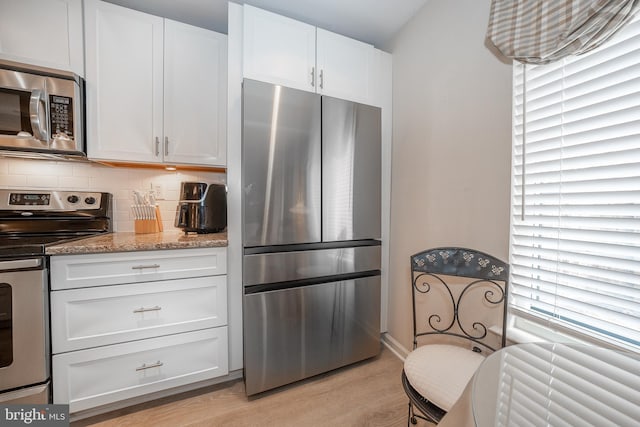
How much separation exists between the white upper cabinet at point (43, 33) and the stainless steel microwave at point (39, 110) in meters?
0.07

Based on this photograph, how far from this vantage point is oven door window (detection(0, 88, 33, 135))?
1.35 metres

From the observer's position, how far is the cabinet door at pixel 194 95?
5.49ft

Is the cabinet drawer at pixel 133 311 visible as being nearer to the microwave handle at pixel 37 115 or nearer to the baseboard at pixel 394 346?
the microwave handle at pixel 37 115

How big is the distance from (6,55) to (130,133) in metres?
0.65

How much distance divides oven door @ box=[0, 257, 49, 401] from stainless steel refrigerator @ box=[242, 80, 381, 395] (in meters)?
0.94

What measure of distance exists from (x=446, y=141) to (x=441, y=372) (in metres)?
1.26

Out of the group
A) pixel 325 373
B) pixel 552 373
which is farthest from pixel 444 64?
pixel 325 373

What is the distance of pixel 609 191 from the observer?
33.9 inches

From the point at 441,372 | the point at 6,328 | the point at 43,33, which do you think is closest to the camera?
the point at 441,372

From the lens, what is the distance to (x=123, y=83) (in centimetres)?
158

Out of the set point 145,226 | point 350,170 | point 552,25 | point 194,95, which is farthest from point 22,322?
point 552,25

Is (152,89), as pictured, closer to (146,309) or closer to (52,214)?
(52,214)

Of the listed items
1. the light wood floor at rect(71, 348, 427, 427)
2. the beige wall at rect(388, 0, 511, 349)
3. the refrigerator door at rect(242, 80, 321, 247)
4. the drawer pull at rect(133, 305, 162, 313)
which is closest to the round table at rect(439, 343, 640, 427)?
the beige wall at rect(388, 0, 511, 349)

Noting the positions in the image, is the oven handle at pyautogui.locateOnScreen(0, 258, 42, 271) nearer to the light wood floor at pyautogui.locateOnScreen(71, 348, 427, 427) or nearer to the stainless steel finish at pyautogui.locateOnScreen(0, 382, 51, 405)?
the stainless steel finish at pyautogui.locateOnScreen(0, 382, 51, 405)
